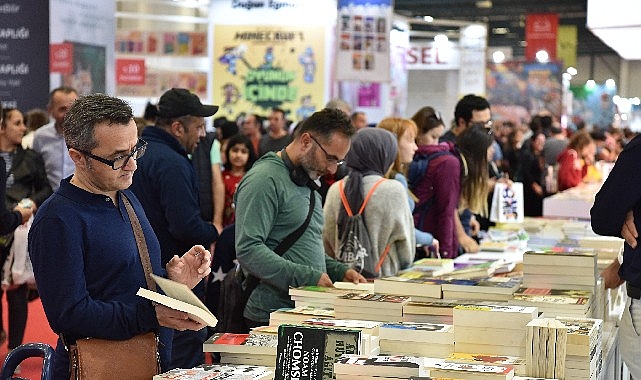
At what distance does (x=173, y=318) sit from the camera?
8.14 feet

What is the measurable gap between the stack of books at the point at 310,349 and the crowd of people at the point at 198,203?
247mm

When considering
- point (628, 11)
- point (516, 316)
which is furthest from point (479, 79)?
point (516, 316)

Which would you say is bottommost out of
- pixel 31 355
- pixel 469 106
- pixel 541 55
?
pixel 31 355

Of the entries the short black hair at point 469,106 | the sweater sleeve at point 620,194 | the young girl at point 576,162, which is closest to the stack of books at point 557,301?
the sweater sleeve at point 620,194

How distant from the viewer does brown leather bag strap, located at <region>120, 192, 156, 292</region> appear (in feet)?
8.55

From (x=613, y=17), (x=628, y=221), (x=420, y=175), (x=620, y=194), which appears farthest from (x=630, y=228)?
(x=613, y=17)

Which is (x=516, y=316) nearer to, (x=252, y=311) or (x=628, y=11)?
(x=252, y=311)

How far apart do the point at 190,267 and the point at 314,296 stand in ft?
3.20

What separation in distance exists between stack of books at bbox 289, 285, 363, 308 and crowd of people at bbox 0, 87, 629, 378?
0.06m

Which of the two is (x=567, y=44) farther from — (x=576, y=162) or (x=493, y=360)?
(x=493, y=360)

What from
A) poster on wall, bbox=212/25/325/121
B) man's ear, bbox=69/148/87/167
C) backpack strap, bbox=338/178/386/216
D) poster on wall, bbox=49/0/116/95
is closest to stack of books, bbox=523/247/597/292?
backpack strap, bbox=338/178/386/216

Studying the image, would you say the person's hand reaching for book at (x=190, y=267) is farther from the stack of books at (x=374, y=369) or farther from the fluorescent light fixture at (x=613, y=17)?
the fluorescent light fixture at (x=613, y=17)

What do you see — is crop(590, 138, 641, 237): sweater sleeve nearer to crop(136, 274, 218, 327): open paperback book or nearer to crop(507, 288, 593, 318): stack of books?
crop(507, 288, 593, 318): stack of books

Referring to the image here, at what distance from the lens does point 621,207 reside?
3375 millimetres
